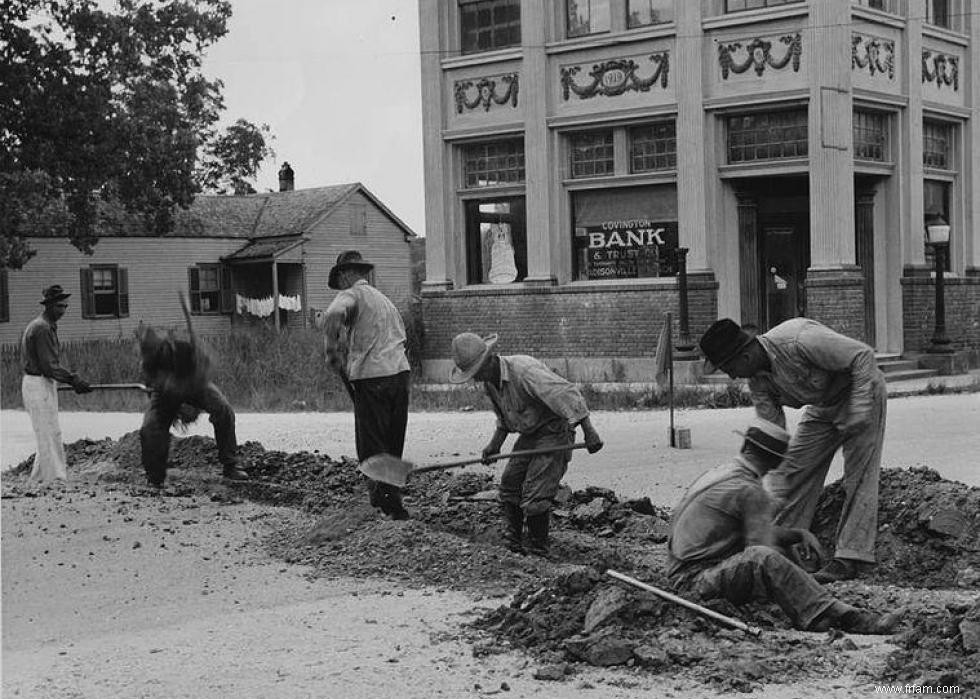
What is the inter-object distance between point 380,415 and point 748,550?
4517mm

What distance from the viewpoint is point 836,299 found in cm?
2153

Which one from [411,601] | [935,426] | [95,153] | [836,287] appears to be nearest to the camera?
[411,601]

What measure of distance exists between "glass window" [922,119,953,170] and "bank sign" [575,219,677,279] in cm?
466

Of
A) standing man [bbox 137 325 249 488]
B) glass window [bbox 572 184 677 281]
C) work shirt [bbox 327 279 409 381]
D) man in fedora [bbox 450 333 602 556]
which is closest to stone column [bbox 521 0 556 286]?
glass window [bbox 572 184 677 281]

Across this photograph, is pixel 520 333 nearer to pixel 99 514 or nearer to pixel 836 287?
pixel 836 287

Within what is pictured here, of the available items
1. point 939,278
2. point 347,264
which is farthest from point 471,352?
point 939,278

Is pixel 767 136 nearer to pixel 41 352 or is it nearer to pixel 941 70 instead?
pixel 941 70

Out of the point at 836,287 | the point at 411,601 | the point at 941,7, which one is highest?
the point at 941,7

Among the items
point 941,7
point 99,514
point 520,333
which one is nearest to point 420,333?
point 520,333

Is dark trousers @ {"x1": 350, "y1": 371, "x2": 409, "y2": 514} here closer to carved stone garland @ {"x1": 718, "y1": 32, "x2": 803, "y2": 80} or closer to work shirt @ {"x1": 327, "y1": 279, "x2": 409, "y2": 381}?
work shirt @ {"x1": 327, "y1": 279, "x2": 409, "y2": 381}

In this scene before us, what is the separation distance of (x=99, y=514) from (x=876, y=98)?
15.3 meters

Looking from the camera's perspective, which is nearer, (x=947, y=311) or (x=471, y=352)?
(x=471, y=352)

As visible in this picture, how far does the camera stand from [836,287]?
21.5 meters

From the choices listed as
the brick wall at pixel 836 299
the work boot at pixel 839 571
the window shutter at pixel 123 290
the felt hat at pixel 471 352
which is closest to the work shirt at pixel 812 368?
the work boot at pixel 839 571
